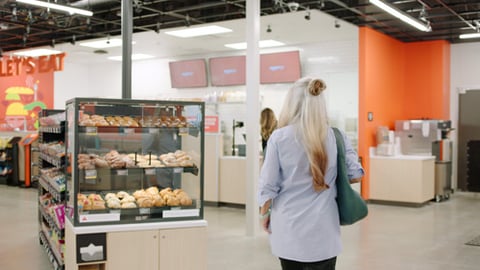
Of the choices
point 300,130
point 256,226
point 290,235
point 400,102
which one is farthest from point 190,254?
point 400,102

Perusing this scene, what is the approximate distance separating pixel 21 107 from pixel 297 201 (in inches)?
574

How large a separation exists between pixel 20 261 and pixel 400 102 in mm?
9012

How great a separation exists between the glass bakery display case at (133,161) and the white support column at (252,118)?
2755mm

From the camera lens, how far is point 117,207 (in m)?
3.97

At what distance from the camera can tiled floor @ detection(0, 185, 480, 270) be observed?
562 cm

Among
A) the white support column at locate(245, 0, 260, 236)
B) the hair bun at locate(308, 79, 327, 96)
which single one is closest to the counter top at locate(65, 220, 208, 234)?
the hair bun at locate(308, 79, 327, 96)

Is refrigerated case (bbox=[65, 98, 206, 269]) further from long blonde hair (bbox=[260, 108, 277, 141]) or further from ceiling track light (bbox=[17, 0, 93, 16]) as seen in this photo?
ceiling track light (bbox=[17, 0, 93, 16])

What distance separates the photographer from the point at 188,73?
1378 cm

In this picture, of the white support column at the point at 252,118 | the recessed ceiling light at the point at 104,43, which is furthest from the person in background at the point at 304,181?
the recessed ceiling light at the point at 104,43

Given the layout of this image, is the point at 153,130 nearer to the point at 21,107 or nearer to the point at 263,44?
the point at 263,44

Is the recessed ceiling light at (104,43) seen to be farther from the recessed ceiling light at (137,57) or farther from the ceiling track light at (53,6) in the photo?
the ceiling track light at (53,6)

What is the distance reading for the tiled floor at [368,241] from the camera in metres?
5.62

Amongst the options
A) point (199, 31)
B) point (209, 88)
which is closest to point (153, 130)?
point (199, 31)

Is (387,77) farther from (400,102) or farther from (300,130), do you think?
(300,130)
